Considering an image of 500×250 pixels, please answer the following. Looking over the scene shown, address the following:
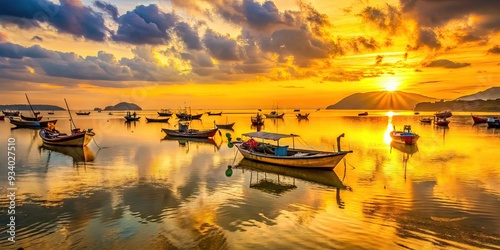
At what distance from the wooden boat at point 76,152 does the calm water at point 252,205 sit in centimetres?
176

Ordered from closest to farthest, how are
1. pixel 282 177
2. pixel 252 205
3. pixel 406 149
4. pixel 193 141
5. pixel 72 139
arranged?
pixel 252 205 < pixel 282 177 < pixel 72 139 < pixel 406 149 < pixel 193 141

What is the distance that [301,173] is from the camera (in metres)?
24.7

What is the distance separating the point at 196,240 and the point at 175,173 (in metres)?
13.7

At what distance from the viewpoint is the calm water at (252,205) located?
12047mm

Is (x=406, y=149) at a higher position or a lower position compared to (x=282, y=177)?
higher

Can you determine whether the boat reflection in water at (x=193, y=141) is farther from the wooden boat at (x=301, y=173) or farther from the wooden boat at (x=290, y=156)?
the wooden boat at (x=301, y=173)

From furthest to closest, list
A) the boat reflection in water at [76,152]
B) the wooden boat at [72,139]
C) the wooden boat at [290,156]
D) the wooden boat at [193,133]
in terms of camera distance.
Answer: the wooden boat at [193,133] < the wooden boat at [72,139] < the boat reflection in water at [76,152] < the wooden boat at [290,156]

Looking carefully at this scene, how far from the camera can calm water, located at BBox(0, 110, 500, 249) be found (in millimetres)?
12047

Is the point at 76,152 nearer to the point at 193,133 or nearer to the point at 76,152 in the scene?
the point at 76,152

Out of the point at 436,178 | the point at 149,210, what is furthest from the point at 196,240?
the point at 436,178

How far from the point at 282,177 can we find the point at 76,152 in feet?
81.2

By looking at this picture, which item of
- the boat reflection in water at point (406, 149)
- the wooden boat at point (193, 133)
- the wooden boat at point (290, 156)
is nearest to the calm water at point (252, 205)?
the wooden boat at point (290, 156)

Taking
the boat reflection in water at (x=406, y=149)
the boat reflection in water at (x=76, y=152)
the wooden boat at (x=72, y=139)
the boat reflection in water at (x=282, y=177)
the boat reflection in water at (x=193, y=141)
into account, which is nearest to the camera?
the boat reflection in water at (x=282, y=177)

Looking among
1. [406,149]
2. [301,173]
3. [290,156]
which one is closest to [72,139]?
[290,156]
